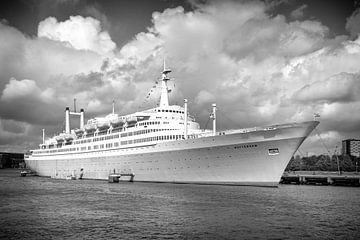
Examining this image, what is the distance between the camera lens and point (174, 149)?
4562 cm

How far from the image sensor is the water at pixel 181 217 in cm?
2028

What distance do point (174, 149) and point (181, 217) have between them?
68.9 feet

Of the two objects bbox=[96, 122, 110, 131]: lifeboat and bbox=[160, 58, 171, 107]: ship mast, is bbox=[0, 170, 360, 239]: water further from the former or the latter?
bbox=[96, 122, 110, 131]: lifeboat

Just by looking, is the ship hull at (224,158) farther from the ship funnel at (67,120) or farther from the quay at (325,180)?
the ship funnel at (67,120)

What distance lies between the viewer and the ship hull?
38.4 metres

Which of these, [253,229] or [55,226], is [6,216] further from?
[253,229]

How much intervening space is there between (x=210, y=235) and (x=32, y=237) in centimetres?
947

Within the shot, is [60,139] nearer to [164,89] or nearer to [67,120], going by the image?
[67,120]

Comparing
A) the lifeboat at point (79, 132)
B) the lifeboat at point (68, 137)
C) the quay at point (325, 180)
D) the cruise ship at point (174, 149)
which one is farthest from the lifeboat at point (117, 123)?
the quay at point (325, 180)

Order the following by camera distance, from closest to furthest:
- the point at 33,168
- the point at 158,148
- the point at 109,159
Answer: the point at 158,148 → the point at 109,159 → the point at 33,168

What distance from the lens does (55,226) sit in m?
22.4

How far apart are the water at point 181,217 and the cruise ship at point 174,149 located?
14.8 ft

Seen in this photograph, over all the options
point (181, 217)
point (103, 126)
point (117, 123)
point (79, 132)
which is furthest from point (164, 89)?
point (181, 217)

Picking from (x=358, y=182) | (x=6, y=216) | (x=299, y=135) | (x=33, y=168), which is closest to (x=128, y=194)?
(x=6, y=216)
